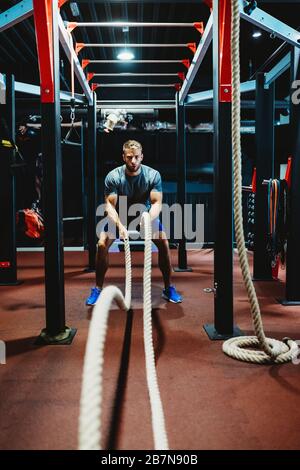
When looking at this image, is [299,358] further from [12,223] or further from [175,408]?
[12,223]

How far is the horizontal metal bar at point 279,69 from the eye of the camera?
13.7ft

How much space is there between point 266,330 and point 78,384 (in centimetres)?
147

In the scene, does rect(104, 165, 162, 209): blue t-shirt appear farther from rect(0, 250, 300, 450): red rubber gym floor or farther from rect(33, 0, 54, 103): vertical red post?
rect(33, 0, 54, 103): vertical red post

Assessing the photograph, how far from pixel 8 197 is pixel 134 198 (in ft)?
5.04

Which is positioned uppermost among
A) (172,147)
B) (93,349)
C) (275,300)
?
(172,147)

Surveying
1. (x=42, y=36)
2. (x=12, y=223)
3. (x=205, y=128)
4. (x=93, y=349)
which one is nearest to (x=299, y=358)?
(x=93, y=349)

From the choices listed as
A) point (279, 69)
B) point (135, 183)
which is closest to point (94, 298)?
point (135, 183)

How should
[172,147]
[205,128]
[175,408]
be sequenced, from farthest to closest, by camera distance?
[172,147] → [205,128] → [175,408]

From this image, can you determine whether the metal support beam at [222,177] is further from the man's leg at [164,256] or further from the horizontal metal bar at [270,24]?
the man's leg at [164,256]

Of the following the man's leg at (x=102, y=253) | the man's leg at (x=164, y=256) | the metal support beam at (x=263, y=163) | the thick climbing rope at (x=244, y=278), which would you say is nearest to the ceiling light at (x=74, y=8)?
the metal support beam at (x=263, y=163)

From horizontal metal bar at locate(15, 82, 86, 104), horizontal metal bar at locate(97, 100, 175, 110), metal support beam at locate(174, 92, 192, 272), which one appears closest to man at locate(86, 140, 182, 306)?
metal support beam at locate(174, 92, 192, 272)

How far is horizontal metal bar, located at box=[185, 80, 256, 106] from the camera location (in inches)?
196

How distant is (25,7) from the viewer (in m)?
2.86
